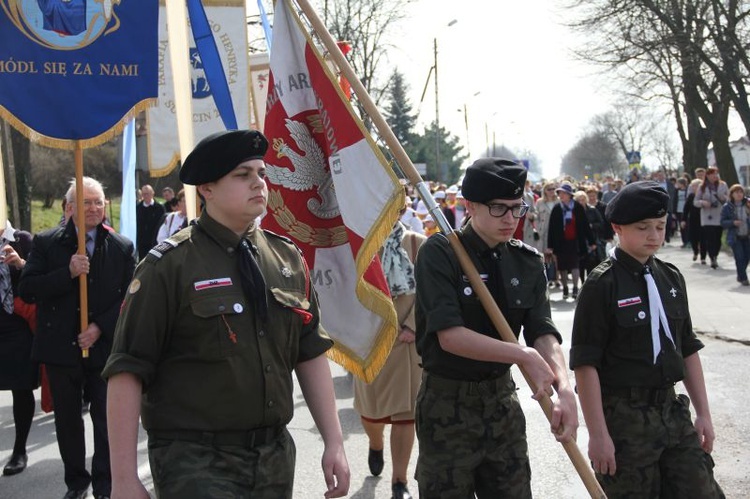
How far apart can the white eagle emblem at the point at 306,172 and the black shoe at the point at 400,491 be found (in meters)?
1.85

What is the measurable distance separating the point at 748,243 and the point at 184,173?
1473 centimetres

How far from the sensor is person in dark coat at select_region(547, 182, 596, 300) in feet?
49.9

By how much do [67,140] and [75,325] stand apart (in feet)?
3.96

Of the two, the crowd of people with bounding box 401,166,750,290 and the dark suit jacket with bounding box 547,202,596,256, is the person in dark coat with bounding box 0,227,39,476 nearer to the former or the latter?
the crowd of people with bounding box 401,166,750,290

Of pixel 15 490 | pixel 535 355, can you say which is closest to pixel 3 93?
pixel 15 490

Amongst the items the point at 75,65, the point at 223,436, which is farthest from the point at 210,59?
the point at 223,436

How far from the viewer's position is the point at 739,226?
52.5 ft

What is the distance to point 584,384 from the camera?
3.80 m

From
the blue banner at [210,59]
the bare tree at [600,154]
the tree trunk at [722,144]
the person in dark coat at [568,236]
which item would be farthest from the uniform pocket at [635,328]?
the bare tree at [600,154]

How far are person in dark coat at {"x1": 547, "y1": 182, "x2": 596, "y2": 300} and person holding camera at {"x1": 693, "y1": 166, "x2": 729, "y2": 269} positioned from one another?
368 centimetres

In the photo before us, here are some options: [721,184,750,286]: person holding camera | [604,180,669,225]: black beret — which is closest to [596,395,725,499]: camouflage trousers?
[604,180,669,225]: black beret

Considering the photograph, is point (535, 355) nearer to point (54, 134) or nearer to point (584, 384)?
point (584, 384)

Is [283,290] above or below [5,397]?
above

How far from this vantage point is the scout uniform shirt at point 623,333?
385 centimetres
